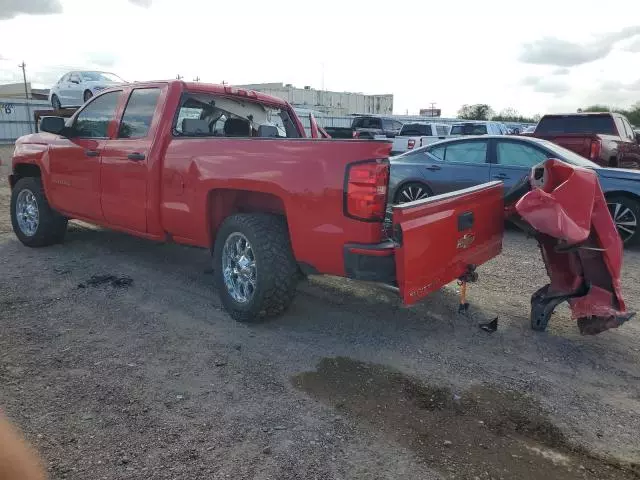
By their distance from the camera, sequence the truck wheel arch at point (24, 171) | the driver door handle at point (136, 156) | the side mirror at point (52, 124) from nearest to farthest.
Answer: the driver door handle at point (136, 156) → the side mirror at point (52, 124) → the truck wheel arch at point (24, 171)

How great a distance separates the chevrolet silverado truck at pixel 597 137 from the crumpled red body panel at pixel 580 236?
6.63 m

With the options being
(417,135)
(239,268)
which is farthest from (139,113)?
(417,135)

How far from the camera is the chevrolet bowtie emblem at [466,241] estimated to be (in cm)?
419

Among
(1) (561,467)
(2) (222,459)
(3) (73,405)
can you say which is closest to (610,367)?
(1) (561,467)

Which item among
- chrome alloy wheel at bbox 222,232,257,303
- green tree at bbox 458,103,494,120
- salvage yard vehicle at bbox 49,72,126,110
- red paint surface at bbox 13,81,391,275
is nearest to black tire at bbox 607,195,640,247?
red paint surface at bbox 13,81,391,275

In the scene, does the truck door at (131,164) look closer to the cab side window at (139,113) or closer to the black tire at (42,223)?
the cab side window at (139,113)

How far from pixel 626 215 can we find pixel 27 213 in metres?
8.10

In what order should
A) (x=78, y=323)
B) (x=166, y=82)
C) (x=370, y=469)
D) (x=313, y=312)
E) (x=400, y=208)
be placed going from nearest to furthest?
1. (x=370, y=469)
2. (x=400, y=208)
3. (x=78, y=323)
4. (x=313, y=312)
5. (x=166, y=82)

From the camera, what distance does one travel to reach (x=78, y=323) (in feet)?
14.4

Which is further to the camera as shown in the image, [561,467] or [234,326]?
[234,326]

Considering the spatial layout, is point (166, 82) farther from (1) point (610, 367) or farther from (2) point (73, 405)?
(1) point (610, 367)

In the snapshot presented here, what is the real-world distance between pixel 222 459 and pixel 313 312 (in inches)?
86.2

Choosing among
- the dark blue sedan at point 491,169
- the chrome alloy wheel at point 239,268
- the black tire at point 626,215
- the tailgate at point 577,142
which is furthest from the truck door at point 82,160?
the tailgate at point 577,142

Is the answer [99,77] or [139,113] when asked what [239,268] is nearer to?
[139,113]
